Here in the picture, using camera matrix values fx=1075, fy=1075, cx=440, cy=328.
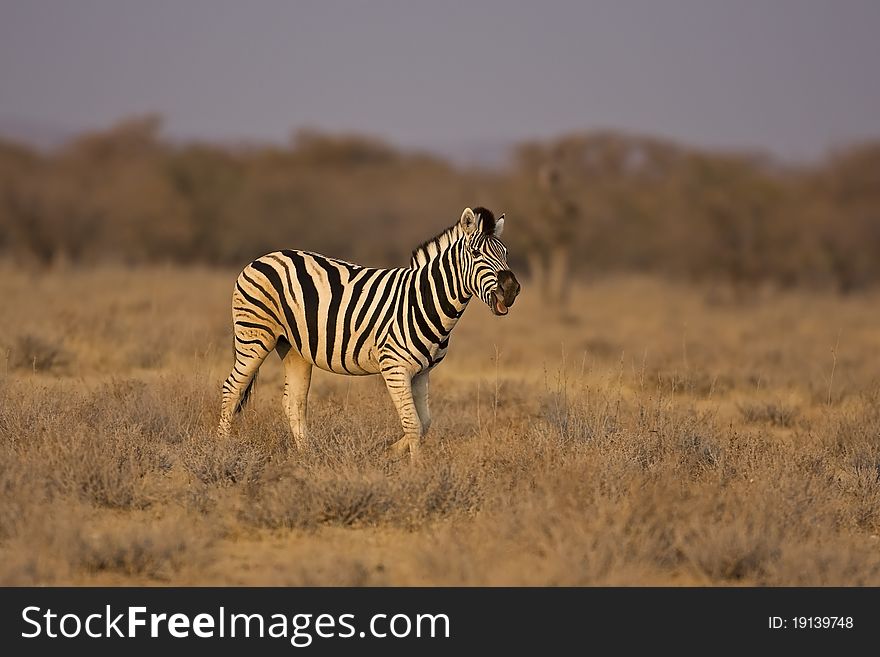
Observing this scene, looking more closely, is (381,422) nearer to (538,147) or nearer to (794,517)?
(794,517)

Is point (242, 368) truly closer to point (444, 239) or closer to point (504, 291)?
point (444, 239)

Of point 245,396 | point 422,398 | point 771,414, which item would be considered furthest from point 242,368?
point 771,414

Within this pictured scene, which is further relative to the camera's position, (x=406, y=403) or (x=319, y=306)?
(x=319, y=306)

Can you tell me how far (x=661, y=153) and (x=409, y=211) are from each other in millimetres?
15055

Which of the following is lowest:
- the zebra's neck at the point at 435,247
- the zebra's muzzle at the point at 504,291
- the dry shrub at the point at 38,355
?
the zebra's muzzle at the point at 504,291

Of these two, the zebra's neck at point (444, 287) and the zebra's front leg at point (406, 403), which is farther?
the zebra's neck at point (444, 287)

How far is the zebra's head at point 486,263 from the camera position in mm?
7523

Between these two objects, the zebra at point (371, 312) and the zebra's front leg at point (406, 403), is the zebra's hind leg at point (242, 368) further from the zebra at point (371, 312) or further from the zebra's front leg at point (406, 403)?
the zebra's front leg at point (406, 403)

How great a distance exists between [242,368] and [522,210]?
17265mm

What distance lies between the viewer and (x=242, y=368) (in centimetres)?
853

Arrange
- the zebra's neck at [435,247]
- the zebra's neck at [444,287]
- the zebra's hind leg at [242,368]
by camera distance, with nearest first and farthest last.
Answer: the zebra's neck at [444,287], the zebra's neck at [435,247], the zebra's hind leg at [242,368]

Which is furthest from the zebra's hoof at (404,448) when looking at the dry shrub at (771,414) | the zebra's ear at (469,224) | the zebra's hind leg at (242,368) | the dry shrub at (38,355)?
the dry shrub at (38,355)

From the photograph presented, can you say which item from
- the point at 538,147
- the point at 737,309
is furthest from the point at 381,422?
the point at 538,147

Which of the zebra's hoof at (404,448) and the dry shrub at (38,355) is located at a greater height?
the dry shrub at (38,355)
